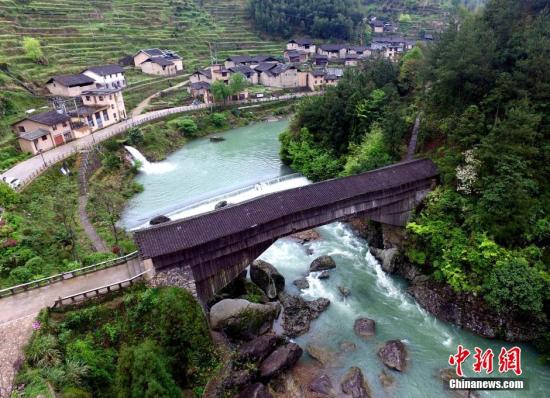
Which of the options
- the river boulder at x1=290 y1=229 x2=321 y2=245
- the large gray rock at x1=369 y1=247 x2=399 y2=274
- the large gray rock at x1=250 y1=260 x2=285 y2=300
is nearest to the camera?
the large gray rock at x1=250 y1=260 x2=285 y2=300

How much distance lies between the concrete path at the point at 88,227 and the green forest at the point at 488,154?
20.1m

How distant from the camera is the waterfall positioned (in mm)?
40906

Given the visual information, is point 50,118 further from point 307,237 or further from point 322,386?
point 322,386

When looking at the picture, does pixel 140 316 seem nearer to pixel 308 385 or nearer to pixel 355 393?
pixel 308 385

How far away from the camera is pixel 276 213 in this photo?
18906 mm

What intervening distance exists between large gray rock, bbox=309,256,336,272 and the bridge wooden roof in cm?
583

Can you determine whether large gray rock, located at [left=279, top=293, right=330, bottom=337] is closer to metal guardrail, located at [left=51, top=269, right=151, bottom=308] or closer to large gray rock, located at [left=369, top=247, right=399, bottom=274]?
large gray rock, located at [left=369, top=247, right=399, bottom=274]

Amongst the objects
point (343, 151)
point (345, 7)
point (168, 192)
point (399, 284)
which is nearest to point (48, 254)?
point (168, 192)

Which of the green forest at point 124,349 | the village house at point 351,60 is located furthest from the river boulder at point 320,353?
the village house at point 351,60

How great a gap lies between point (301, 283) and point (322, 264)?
2.27 meters

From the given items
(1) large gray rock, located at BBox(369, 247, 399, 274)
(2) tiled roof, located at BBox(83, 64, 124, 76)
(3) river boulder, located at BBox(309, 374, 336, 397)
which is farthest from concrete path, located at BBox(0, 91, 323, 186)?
(1) large gray rock, located at BBox(369, 247, 399, 274)

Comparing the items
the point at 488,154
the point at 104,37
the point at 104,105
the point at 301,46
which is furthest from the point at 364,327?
the point at 301,46

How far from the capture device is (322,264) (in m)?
24.2

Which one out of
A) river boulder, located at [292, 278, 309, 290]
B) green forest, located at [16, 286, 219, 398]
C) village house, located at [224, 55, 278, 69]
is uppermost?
village house, located at [224, 55, 278, 69]
